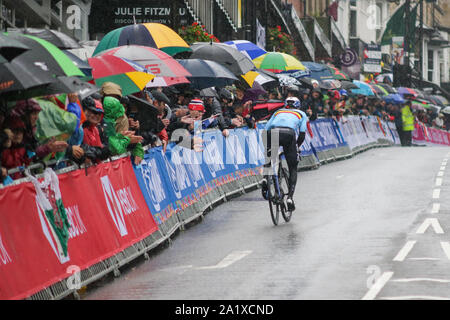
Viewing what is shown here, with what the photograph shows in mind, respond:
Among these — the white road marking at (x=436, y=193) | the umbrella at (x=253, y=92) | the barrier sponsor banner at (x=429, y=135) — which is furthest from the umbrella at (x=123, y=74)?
the barrier sponsor banner at (x=429, y=135)

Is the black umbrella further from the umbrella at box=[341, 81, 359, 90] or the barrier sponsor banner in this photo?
the barrier sponsor banner

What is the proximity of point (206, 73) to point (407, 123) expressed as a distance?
2746 centimetres

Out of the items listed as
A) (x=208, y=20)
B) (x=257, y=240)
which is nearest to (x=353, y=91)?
(x=208, y=20)

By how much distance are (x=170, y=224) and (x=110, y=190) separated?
9.02 feet

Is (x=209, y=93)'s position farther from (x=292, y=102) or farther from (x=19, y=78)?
(x=19, y=78)

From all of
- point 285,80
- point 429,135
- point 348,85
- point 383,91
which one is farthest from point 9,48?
point 429,135

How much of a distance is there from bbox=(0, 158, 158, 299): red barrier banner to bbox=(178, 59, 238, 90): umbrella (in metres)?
5.45

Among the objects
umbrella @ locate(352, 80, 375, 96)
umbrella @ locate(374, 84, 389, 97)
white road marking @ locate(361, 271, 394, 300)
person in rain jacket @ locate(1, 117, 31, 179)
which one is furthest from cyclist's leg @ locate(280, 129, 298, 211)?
umbrella @ locate(374, 84, 389, 97)

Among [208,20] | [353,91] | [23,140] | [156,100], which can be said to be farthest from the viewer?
[353,91]

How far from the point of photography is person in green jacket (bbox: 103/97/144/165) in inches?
501

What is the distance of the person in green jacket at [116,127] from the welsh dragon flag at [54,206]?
240cm

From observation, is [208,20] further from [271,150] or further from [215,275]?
[215,275]

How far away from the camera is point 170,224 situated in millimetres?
14648

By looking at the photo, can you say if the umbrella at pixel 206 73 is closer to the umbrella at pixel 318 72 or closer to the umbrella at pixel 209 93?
the umbrella at pixel 209 93
